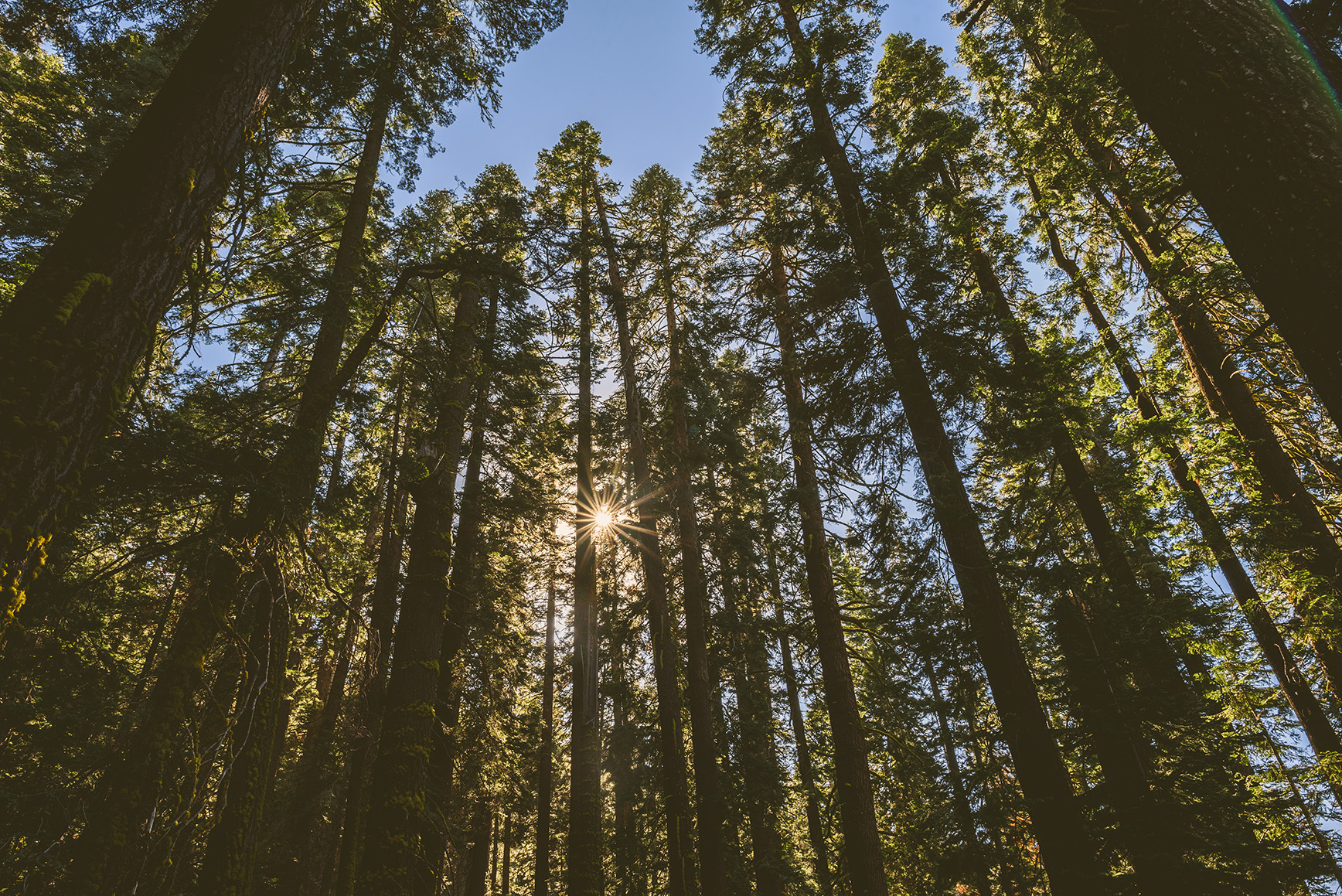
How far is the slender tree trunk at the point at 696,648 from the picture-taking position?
10148 millimetres

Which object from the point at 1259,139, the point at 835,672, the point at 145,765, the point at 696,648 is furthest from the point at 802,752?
the point at 1259,139

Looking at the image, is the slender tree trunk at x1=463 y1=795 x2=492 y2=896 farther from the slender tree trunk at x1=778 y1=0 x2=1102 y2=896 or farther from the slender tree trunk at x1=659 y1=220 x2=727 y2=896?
the slender tree trunk at x1=778 y1=0 x2=1102 y2=896

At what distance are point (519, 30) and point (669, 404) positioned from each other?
8.64 metres

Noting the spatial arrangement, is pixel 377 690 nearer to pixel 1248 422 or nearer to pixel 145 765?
pixel 145 765

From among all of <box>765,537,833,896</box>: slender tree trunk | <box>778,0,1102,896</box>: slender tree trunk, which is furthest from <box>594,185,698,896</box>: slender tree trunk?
<box>778,0,1102,896</box>: slender tree trunk

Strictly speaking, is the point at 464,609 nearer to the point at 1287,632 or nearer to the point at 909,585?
the point at 909,585

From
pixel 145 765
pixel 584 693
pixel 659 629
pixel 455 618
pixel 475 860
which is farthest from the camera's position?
pixel 475 860

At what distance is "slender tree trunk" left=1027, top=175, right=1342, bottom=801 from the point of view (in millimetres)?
8852

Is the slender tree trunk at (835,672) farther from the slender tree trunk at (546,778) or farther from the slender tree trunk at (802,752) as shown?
the slender tree trunk at (546,778)

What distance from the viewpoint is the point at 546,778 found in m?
19.3

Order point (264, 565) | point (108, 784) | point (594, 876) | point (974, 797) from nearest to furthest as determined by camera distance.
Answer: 1. point (108, 784)
2. point (264, 565)
3. point (974, 797)
4. point (594, 876)

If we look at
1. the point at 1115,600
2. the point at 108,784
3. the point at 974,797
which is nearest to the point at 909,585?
the point at 974,797

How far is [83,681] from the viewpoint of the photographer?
7.52 meters

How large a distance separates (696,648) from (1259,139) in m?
11.6
